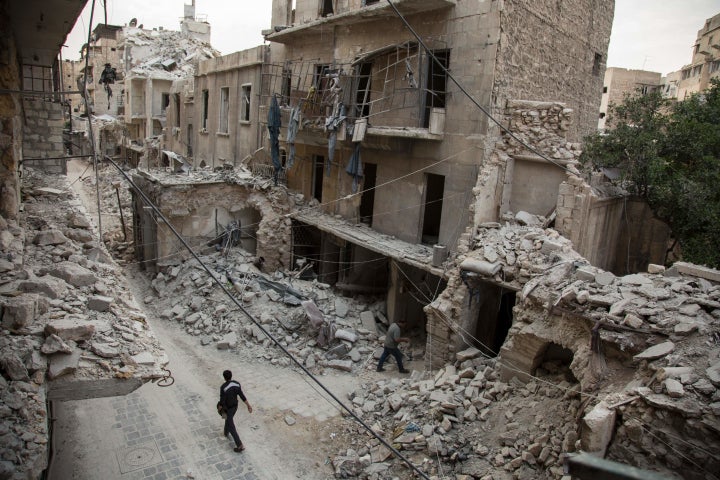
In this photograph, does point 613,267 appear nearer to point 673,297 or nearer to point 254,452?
point 673,297

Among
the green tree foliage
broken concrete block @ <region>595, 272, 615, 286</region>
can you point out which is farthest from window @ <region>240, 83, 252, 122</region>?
broken concrete block @ <region>595, 272, 615, 286</region>

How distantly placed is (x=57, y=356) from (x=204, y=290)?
1110 centimetres

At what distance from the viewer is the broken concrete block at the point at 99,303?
594 centimetres

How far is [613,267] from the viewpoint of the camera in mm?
14734

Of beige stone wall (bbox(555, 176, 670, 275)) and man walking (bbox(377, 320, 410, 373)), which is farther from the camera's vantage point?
man walking (bbox(377, 320, 410, 373))

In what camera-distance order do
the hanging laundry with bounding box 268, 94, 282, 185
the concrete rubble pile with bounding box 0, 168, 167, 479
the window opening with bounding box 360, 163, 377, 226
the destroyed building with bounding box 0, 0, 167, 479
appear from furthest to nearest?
the window opening with bounding box 360, 163, 377, 226 < the hanging laundry with bounding box 268, 94, 282, 185 < the destroyed building with bounding box 0, 0, 167, 479 < the concrete rubble pile with bounding box 0, 168, 167, 479

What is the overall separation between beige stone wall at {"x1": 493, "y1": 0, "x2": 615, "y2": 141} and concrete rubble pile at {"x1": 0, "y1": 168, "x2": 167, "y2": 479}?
10048mm

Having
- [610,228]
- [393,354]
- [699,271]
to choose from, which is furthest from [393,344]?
[610,228]

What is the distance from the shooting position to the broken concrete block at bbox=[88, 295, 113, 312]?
19.5 ft

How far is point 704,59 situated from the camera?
90.2ft

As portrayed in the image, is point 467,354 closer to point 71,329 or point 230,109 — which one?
point 71,329

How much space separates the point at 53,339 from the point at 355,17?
12.9m

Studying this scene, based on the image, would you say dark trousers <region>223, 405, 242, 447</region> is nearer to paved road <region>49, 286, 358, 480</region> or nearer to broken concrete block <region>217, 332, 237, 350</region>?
paved road <region>49, 286, 358, 480</region>

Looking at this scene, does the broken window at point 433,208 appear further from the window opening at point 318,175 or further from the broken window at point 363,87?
the window opening at point 318,175
